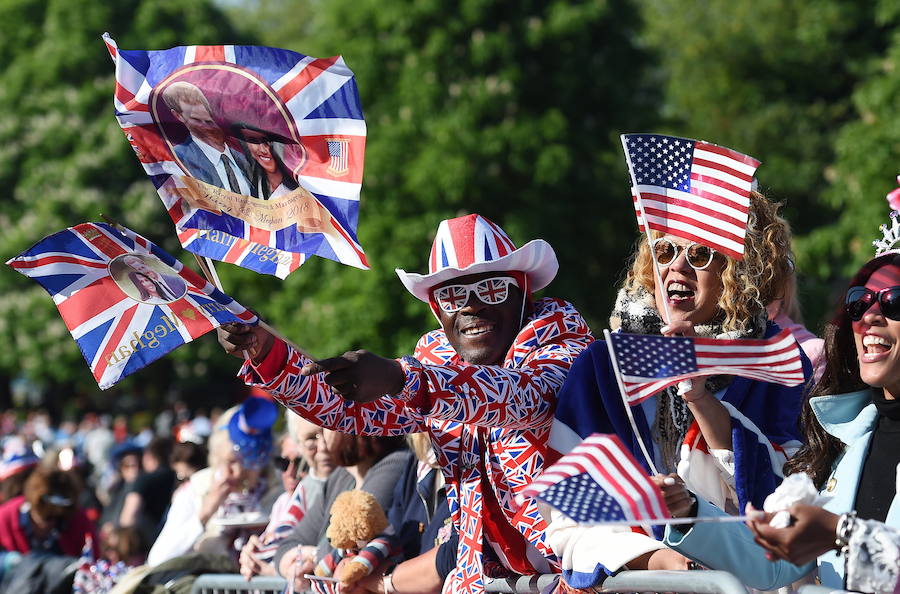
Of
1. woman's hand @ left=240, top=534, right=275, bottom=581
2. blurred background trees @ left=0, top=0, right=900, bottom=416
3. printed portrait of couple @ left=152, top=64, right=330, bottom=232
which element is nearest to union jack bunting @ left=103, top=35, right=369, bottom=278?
printed portrait of couple @ left=152, top=64, right=330, bottom=232

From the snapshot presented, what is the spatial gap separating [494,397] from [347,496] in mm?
1574

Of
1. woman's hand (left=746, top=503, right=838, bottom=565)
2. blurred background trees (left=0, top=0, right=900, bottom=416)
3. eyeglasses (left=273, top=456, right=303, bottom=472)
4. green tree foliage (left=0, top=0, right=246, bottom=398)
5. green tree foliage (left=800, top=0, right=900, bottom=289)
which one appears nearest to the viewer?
woman's hand (left=746, top=503, right=838, bottom=565)

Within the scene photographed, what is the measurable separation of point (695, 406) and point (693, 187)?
0.70 metres

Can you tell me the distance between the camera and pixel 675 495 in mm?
2977

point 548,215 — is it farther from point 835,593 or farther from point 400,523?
point 835,593

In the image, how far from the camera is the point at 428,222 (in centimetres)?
1855

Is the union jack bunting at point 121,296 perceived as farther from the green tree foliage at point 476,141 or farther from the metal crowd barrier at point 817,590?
the green tree foliage at point 476,141

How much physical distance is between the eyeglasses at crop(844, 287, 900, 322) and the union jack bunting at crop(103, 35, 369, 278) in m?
1.43

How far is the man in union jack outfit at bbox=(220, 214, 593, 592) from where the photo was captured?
366 cm

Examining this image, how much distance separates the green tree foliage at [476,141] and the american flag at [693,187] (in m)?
14.6

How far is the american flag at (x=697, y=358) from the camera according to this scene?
2.99 meters

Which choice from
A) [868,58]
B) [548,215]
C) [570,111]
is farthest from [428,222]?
[868,58]

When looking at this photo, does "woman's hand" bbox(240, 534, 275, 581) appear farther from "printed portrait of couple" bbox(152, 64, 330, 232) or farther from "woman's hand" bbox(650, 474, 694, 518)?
"woman's hand" bbox(650, 474, 694, 518)

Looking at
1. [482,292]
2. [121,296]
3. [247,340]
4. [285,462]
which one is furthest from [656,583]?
[285,462]
